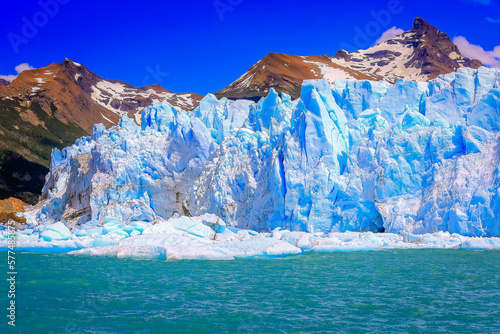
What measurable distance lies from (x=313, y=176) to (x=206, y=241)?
800 cm

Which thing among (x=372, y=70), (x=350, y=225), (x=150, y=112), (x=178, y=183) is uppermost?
(x=372, y=70)

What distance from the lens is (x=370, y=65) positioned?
13075 centimetres

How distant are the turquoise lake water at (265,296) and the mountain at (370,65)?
7159cm

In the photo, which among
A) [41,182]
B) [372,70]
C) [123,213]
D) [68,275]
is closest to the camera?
[68,275]

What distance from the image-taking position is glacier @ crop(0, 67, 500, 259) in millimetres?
22922

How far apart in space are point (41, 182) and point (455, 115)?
65822 mm

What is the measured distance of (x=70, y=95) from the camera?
11088cm

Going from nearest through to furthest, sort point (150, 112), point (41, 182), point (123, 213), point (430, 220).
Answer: point (430, 220) < point (123, 213) < point (150, 112) < point (41, 182)

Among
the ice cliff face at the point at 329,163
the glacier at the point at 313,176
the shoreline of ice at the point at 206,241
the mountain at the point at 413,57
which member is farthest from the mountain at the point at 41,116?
the mountain at the point at 413,57

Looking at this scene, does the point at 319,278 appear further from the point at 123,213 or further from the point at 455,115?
the point at 123,213

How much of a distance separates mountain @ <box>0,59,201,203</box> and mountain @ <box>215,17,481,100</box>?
74.0ft

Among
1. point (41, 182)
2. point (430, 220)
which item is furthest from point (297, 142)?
point (41, 182)

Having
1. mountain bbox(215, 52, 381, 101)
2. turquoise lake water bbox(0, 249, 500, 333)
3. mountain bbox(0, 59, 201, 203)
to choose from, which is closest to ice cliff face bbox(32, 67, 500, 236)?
turquoise lake water bbox(0, 249, 500, 333)

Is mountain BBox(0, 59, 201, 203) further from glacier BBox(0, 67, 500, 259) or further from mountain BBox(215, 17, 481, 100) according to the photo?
glacier BBox(0, 67, 500, 259)
